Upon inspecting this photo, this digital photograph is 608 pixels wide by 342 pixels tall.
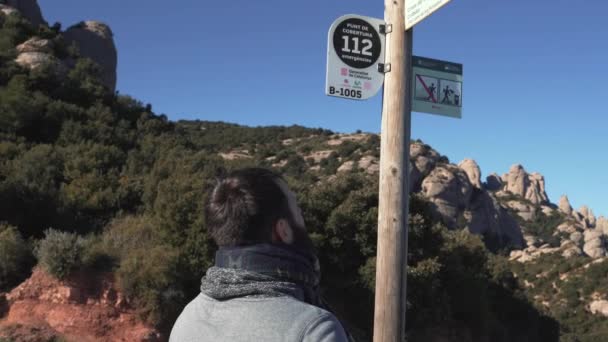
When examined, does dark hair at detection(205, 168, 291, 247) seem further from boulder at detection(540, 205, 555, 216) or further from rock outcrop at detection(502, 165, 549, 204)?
rock outcrop at detection(502, 165, 549, 204)

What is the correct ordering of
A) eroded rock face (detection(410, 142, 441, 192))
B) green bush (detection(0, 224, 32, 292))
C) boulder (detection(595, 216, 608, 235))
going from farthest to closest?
boulder (detection(595, 216, 608, 235)) → eroded rock face (detection(410, 142, 441, 192)) → green bush (detection(0, 224, 32, 292))

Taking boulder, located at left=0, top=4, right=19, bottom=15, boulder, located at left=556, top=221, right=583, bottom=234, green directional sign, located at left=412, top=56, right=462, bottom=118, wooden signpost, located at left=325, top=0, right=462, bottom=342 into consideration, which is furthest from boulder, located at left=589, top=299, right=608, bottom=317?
wooden signpost, located at left=325, top=0, right=462, bottom=342

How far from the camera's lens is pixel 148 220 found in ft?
63.3

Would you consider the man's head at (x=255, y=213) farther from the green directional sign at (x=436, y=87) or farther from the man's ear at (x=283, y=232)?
the green directional sign at (x=436, y=87)

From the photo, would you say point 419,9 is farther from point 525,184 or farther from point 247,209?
point 525,184

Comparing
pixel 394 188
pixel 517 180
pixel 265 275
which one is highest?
pixel 517 180

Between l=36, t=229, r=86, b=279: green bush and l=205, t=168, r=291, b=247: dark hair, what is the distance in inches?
586

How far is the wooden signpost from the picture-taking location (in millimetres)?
3738

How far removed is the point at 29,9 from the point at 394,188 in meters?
47.8

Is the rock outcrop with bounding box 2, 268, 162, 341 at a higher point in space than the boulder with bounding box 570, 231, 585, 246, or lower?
lower

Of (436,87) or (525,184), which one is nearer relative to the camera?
(436,87)

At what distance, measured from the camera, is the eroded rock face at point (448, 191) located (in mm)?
62031

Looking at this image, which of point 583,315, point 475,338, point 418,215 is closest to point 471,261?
point 475,338

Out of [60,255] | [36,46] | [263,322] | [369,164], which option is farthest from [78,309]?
[369,164]
